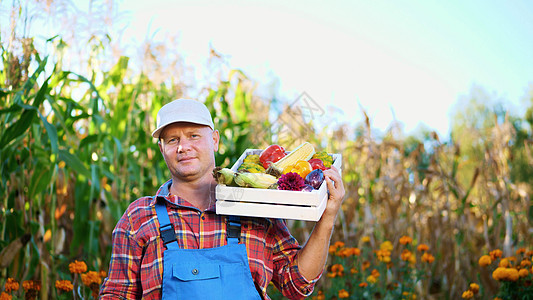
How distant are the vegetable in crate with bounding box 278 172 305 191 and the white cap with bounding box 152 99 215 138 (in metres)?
0.43

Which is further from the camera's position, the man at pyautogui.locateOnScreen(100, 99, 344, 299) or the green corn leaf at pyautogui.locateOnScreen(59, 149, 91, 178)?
the green corn leaf at pyautogui.locateOnScreen(59, 149, 91, 178)

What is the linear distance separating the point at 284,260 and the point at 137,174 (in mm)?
1893

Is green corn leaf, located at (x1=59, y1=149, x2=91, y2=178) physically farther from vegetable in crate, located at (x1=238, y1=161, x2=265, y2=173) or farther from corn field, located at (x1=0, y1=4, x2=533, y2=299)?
vegetable in crate, located at (x1=238, y1=161, x2=265, y2=173)

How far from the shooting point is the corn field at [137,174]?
3.06m

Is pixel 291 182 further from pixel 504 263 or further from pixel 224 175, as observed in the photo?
pixel 504 263

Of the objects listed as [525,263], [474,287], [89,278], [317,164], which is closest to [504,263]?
[525,263]

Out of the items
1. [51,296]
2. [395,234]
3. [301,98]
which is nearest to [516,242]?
[395,234]

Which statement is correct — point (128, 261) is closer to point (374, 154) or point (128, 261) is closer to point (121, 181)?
point (121, 181)

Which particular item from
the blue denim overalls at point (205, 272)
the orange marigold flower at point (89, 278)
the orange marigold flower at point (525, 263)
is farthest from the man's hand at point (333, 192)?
the orange marigold flower at point (525, 263)

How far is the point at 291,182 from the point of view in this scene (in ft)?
6.13

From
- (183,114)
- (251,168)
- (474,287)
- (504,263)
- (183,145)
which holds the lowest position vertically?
(474,287)

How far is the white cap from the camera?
2.06 meters

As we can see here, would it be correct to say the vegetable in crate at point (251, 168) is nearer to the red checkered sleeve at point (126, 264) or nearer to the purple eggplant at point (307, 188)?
the purple eggplant at point (307, 188)

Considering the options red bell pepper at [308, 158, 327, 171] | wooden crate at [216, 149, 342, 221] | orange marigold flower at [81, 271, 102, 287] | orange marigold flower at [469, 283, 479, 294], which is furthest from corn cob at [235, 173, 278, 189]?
orange marigold flower at [469, 283, 479, 294]
